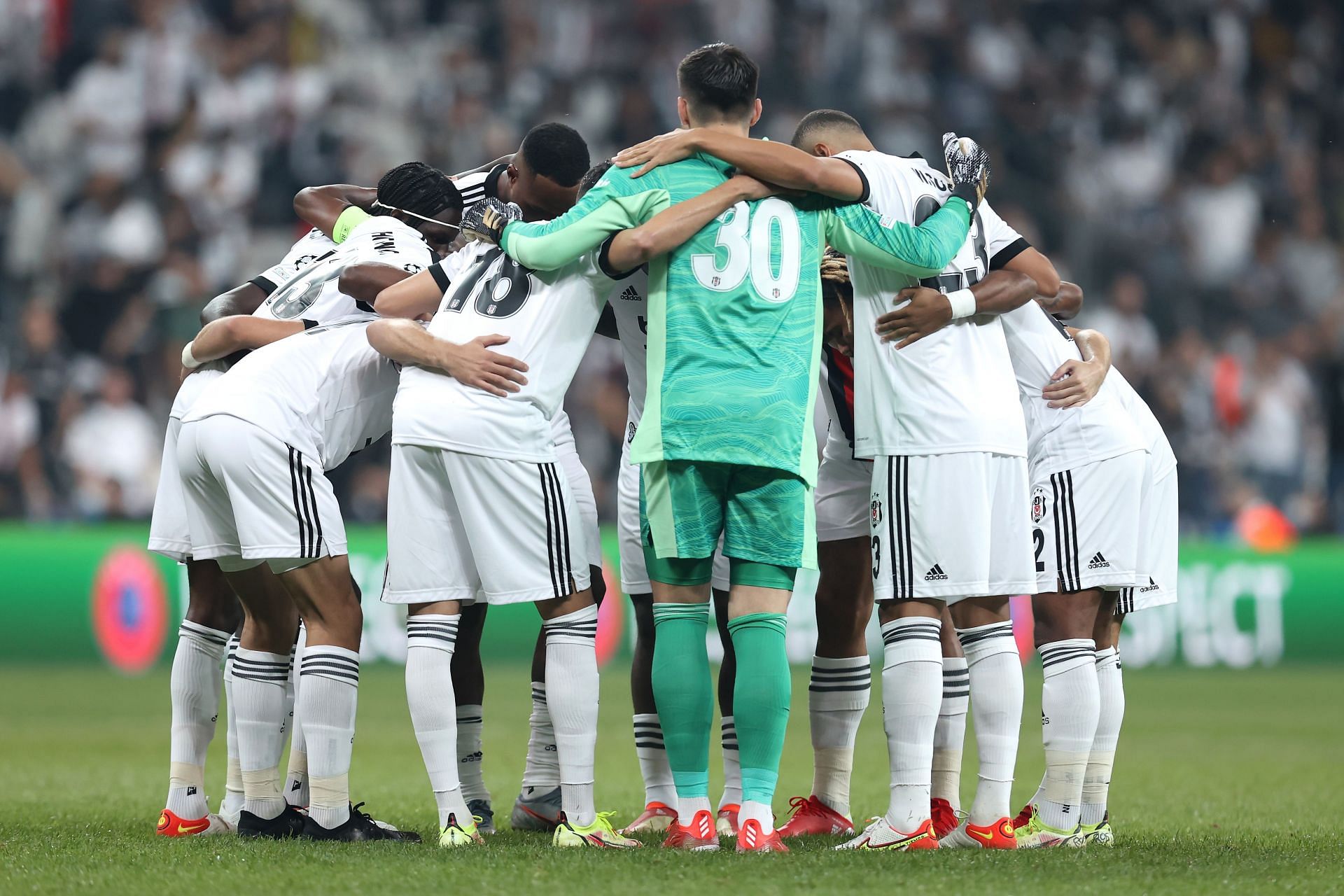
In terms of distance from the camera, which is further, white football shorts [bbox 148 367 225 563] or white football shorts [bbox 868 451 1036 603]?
white football shorts [bbox 148 367 225 563]

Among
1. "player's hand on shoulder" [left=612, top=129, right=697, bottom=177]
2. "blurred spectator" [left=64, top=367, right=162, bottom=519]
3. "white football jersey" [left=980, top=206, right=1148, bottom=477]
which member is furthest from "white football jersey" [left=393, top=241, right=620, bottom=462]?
"blurred spectator" [left=64, top=367, right=162, bottom=519]

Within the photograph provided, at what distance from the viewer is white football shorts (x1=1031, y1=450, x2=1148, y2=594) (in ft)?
17.1

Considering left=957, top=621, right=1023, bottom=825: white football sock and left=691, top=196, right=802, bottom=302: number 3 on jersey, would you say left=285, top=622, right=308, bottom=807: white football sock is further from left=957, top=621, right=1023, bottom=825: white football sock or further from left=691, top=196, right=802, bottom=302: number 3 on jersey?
left=957, top=621, right=1023, bottom=825: white football sock

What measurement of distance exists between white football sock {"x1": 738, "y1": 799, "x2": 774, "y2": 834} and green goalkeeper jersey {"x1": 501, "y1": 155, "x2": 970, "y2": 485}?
3.19 feet

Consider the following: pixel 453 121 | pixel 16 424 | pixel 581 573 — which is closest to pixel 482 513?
pixel 581 573

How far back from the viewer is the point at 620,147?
15531 mm

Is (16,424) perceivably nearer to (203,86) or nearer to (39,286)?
(39,286)

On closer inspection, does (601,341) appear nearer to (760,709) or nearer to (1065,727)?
(1065,727)

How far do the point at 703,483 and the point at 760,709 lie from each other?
0.69 meters

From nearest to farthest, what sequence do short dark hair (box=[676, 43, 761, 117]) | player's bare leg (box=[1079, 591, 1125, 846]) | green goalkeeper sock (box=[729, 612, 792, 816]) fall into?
green goalkeeper sock (box=[729, 612, 792, 816]) < short dark hair (box=[676, 43, 761, 117]) < player's bare leg (box=[1079, 591, 1125, 846])

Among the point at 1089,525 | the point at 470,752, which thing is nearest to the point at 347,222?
the point at 470,752

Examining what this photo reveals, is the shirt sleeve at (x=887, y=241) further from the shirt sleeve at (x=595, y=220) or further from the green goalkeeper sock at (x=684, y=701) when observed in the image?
the green goalkeeper sock at (x=684, y=701)

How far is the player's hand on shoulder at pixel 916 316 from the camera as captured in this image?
4934mm

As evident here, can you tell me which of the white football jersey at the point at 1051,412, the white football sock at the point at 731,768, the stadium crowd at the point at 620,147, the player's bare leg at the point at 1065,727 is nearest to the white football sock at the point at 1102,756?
the player's bare leg at the point at 1065,727
